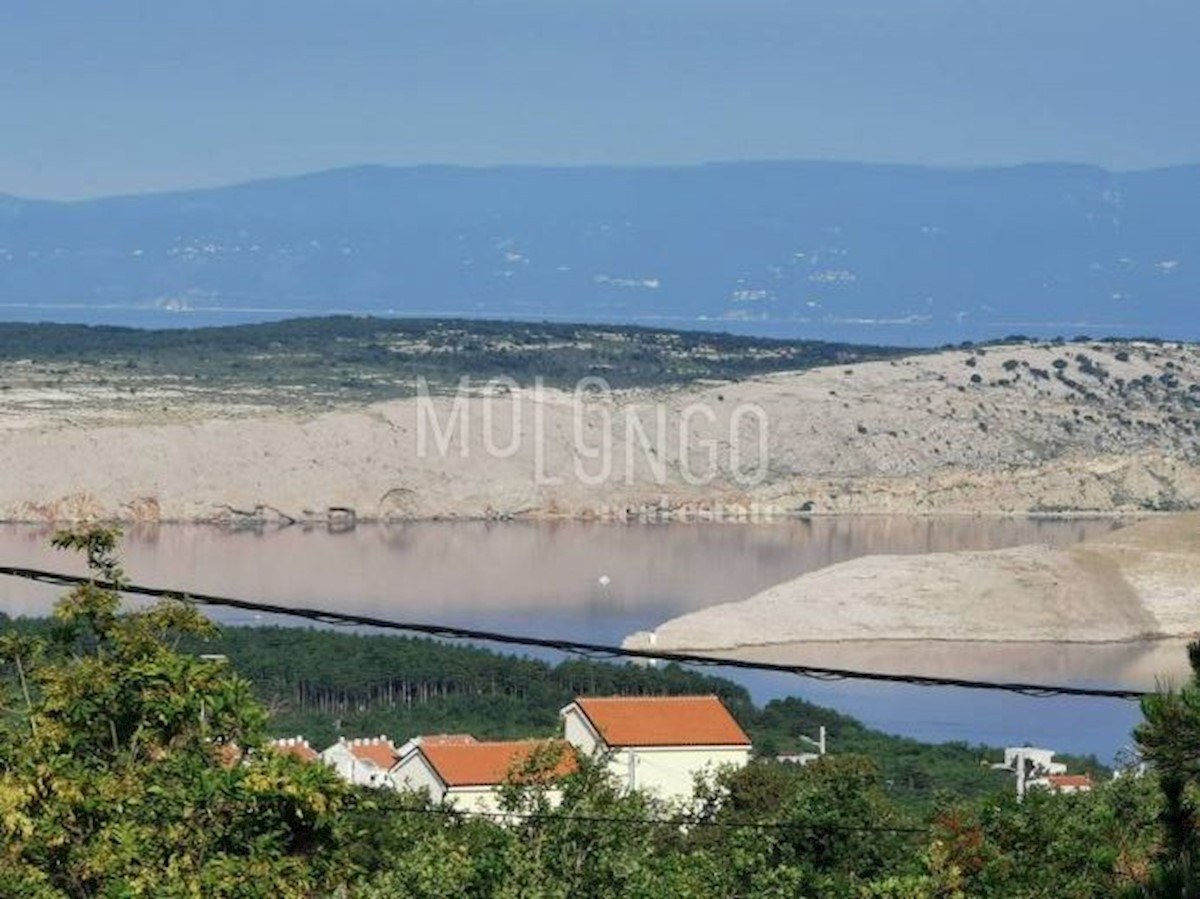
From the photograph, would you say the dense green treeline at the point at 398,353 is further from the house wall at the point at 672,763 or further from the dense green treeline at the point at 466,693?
the house wall at the point at 672,763

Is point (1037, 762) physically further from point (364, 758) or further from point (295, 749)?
point (295, 749)

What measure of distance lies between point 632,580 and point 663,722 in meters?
40.1

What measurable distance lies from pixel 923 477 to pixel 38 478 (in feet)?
98.4

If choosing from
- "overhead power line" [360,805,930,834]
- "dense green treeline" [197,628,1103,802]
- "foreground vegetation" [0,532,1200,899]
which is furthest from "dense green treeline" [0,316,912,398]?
"foreground vegetation" [0,532,1200,899]

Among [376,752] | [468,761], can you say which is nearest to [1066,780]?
[468,761]

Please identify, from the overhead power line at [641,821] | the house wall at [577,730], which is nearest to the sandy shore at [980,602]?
the house wall at [577,730]

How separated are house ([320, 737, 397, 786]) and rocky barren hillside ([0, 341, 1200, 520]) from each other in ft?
181

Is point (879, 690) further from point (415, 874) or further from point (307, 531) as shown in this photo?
point (415, 874)

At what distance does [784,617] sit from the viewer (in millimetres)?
64625

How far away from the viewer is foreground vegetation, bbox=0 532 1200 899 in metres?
10.4

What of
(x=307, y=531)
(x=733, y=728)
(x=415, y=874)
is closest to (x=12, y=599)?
(x=307, y=531)

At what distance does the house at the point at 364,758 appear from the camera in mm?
34688

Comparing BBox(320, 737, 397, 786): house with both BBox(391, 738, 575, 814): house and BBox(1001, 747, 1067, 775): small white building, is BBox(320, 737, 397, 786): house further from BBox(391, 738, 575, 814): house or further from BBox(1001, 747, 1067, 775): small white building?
BBox(1001, 747, 1067, 775): small white building

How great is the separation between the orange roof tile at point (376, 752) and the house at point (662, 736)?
7.75ft
